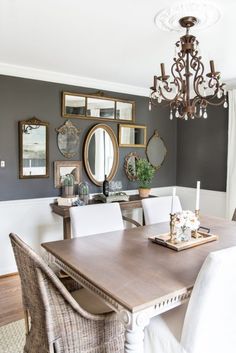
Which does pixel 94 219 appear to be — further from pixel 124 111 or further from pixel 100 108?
pixel 124 111

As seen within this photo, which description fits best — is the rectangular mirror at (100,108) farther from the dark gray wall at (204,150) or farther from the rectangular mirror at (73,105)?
the dark gray wall at (204,150)

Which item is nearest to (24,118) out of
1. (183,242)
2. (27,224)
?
(27,224)

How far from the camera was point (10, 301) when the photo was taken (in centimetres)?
289

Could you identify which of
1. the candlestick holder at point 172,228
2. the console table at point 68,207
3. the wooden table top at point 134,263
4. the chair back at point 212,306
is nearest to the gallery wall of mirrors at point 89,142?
the console table at point 68,207

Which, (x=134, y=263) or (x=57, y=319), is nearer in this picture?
(x=57, y=319)

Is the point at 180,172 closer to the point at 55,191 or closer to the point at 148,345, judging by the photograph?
the point at 55,191

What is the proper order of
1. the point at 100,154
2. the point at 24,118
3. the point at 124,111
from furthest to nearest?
the point at 124,111
the point at 100,154
the point at 24,118

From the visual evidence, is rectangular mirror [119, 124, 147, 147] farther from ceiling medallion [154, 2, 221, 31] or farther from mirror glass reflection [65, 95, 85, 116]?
ceiling medallion [154, 2, 221, 31]

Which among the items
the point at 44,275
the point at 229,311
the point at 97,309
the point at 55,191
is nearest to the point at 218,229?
the point at 229,311

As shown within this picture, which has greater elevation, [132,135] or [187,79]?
[187,79]

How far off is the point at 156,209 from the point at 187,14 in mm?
1792

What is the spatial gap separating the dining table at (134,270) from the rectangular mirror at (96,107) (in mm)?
1984

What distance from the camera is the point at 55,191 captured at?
3734mm

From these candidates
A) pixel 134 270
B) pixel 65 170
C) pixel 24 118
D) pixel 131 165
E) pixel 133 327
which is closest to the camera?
pixel 133 327
